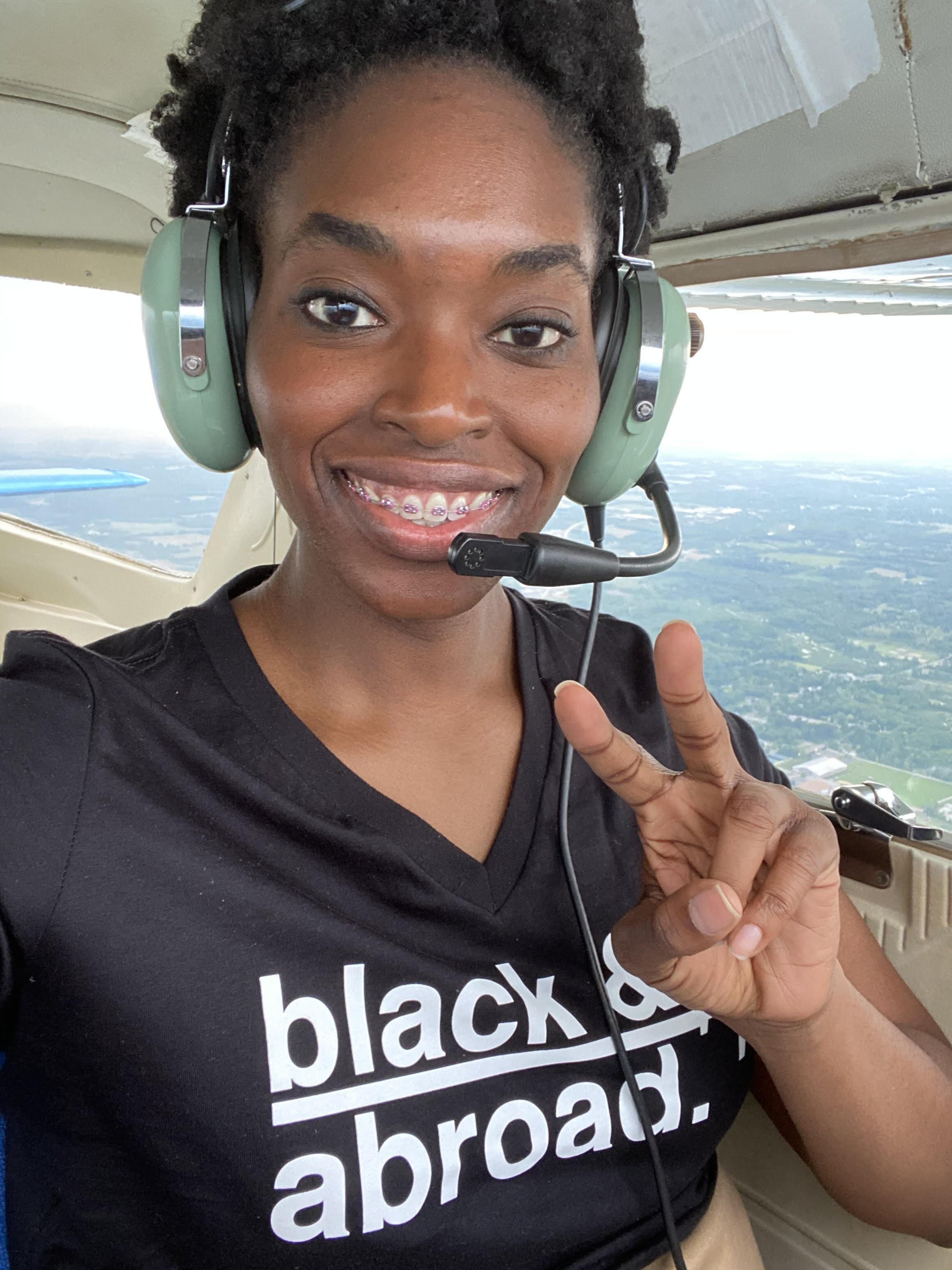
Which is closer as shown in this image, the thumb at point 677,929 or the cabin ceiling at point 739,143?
the thumb at point 677,929

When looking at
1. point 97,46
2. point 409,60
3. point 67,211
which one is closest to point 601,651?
point 409,60

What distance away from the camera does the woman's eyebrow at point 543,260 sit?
0.84 m

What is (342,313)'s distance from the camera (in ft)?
2.80

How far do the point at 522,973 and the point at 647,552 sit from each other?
427 millimetres

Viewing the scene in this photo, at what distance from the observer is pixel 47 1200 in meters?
0.82

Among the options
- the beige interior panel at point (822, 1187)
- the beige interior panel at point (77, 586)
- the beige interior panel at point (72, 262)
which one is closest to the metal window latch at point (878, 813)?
the beige interior panel at point (822, 1187)

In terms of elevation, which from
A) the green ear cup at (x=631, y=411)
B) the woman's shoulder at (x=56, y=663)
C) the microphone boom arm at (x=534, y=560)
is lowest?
the woman's shoulder at (x=56, y=663)

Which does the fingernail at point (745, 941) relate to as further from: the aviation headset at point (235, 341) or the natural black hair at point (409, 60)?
the natural black hair at point (409, 60)

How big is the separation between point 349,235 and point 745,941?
25.2 inches


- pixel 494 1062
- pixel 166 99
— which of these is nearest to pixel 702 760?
pixel 494 1062

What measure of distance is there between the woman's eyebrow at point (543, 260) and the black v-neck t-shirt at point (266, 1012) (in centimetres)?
41

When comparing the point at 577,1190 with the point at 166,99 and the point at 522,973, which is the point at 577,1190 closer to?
the point at 522,973

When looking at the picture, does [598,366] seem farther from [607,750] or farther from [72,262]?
[72,262]

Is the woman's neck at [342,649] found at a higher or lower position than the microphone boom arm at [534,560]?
lower
